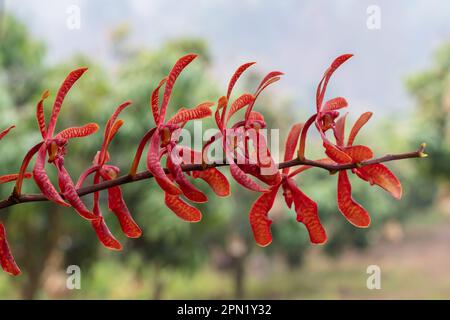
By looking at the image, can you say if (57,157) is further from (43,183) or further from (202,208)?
(202,208)

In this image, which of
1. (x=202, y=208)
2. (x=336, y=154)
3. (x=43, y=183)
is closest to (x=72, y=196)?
(x=43, y=183)

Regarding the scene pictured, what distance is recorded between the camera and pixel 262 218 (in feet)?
0.86

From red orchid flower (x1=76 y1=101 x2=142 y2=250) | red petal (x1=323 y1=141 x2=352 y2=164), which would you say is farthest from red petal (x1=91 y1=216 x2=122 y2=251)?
red petal (x1=323 y1=141 x2=352 y2=164)

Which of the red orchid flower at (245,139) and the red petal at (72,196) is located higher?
the red orchid flower at (245,139)

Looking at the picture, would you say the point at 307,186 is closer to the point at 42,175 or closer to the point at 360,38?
the point at 42,175

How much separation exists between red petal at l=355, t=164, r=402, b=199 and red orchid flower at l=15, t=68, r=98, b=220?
121mm

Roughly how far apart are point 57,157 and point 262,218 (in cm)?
10

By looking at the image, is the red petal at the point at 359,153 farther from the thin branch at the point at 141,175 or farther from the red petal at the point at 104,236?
the red petal at the point at 104,236

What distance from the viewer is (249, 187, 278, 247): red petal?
26 centimetres

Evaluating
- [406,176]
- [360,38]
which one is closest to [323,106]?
[406,176]

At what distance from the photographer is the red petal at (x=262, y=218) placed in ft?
0.85

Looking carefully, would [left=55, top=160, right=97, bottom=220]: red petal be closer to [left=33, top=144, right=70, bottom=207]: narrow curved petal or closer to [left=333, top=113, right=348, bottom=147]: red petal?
[left=33, top=144, right=70, bottom=207]: narrow curved petal

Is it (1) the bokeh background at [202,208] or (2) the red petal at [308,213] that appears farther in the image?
(1) the bokeh background at [202,208]

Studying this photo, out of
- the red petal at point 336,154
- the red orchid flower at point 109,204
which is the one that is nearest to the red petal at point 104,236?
the red orchid flower at point 109,204
